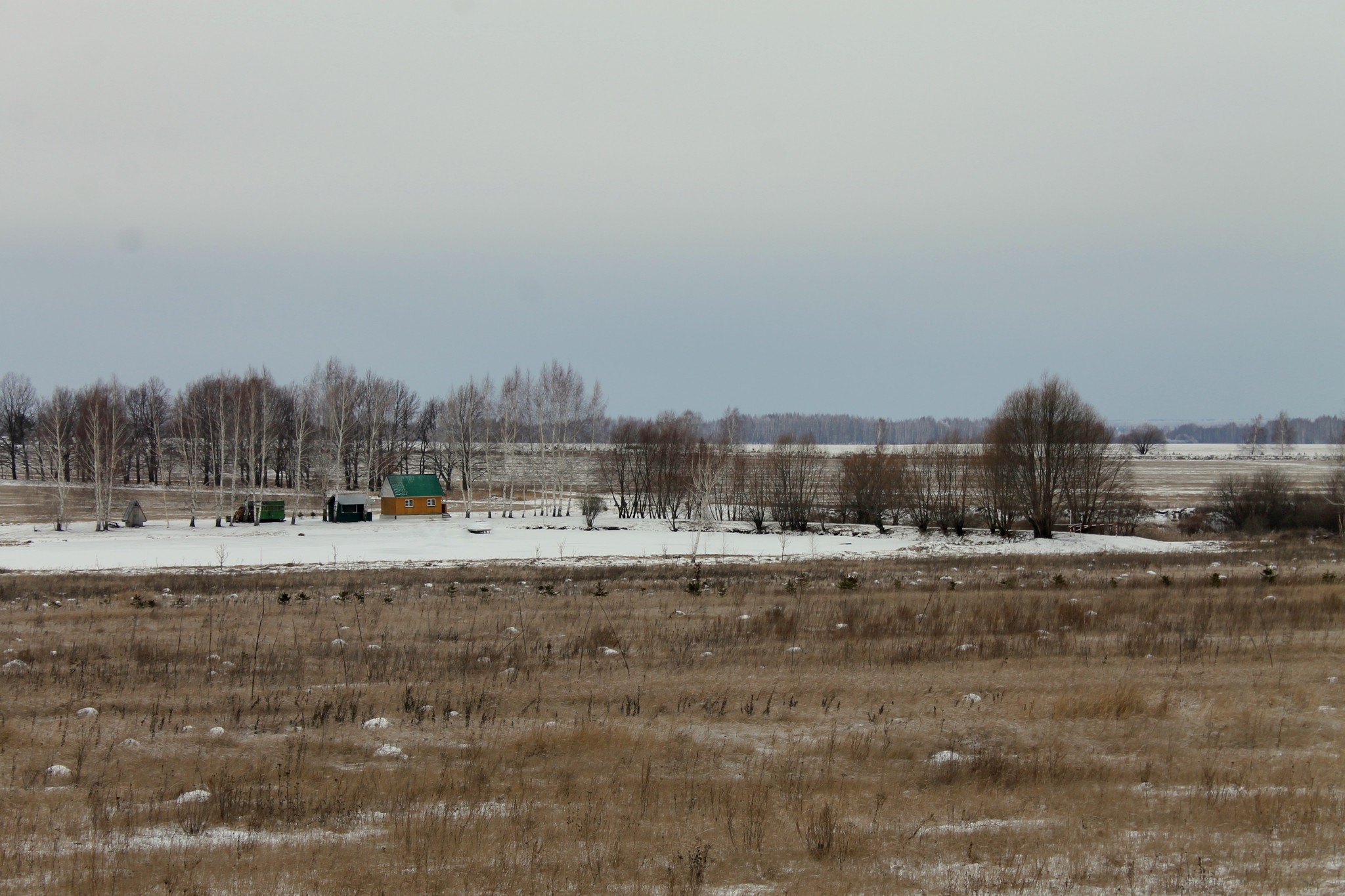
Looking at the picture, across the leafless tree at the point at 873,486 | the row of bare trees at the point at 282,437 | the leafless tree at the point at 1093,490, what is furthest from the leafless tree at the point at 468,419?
the leafless tree at the point at 1093,490

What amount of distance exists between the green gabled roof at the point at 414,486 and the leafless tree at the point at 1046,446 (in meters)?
41.2

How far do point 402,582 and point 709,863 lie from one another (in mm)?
25235

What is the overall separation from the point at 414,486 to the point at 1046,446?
147ft

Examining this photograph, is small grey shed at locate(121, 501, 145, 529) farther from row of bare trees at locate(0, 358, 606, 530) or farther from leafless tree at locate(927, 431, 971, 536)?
leafless tree at locate(927, 431, 971, 536)

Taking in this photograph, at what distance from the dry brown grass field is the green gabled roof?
50656mm

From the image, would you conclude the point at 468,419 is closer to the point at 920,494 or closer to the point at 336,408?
the point at 336,408

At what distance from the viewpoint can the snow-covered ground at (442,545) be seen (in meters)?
41.7

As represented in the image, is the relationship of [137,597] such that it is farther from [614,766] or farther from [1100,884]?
[1100,884]

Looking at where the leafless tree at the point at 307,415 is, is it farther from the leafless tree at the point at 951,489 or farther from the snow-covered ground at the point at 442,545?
the leafless tree at the point at 951,489

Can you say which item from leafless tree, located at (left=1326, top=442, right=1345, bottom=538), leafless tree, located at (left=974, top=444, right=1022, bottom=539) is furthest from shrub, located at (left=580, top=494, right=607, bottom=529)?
leafless tree, located at (left=1326, top=442, right=1345, bottom=538)

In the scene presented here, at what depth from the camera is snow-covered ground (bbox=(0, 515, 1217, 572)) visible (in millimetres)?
41688

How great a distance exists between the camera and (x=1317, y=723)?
1012 centimetres

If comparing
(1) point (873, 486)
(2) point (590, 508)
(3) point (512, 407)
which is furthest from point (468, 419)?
(1) point (873, 486)

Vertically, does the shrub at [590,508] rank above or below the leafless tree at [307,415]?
below
